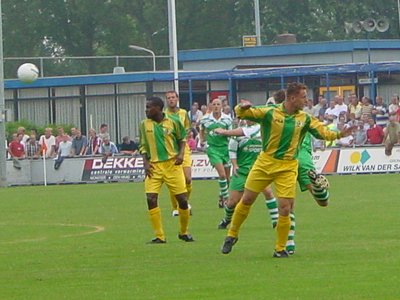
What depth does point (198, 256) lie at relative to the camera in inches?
628

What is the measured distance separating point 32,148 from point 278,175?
1149 inches

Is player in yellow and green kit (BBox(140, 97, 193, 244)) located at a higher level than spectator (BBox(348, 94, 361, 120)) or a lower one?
lower

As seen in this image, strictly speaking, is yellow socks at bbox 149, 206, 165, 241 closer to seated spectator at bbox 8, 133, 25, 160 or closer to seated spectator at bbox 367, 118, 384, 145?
seated spectator at bbox 367, 118, 384, 145

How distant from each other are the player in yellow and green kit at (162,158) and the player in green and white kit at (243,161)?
879 mm

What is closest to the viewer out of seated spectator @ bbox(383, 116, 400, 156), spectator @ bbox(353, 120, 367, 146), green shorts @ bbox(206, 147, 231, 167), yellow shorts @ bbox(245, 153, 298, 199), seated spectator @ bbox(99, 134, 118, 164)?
yellow shorts @ bbox(245, 153, 298, 199)

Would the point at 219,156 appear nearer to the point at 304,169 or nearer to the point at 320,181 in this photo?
the point at 304,169

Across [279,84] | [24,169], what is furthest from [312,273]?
[279,84]

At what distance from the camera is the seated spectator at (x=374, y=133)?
3806 cm

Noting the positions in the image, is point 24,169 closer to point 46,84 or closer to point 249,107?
point 46,84

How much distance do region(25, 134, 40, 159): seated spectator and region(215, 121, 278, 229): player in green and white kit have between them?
24.6m

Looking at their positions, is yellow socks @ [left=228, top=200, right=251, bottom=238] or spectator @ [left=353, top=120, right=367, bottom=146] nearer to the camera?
yellow socks @ [left=228, top=200, right=251, bottom=238]

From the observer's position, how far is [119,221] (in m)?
23.1

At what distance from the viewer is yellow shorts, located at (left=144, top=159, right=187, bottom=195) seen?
18.1 m

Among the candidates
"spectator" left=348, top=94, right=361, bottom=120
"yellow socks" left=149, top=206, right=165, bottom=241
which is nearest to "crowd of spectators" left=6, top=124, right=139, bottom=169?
"spectator" left=348, top=94, right=361, bottom=120
